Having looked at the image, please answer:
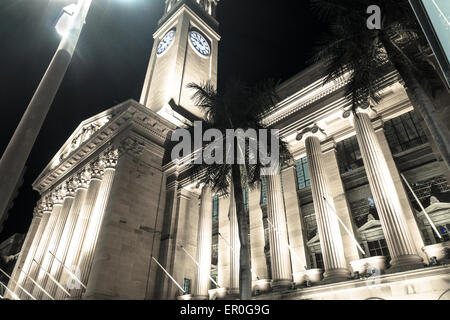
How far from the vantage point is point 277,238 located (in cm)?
1914

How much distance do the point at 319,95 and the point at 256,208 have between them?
9800 mm

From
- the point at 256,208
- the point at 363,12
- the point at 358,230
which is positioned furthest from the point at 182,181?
the point at 363,12

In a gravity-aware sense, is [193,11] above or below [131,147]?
above

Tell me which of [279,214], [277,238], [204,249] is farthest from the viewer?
[204,249]

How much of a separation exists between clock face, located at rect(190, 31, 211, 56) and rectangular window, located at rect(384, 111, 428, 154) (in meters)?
28.4

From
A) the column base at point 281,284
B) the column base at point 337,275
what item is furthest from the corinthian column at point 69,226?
the column base at point 337,275

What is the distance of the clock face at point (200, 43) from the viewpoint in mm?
42469

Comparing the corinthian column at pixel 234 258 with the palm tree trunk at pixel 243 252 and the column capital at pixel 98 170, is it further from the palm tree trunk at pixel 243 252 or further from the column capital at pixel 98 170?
the column capital at pixel 98 170

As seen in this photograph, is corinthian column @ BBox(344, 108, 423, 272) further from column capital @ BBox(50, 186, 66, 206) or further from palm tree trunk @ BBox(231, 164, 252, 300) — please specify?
column capital @ BBox(50, 186, 66, 206)

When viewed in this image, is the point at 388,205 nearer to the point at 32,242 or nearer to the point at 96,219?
the point at 96,219

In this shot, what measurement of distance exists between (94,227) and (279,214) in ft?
49.8

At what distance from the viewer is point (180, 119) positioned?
34000 mm

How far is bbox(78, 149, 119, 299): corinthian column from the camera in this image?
76.3 feet

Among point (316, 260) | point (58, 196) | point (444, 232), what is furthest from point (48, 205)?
point (444, 232)
